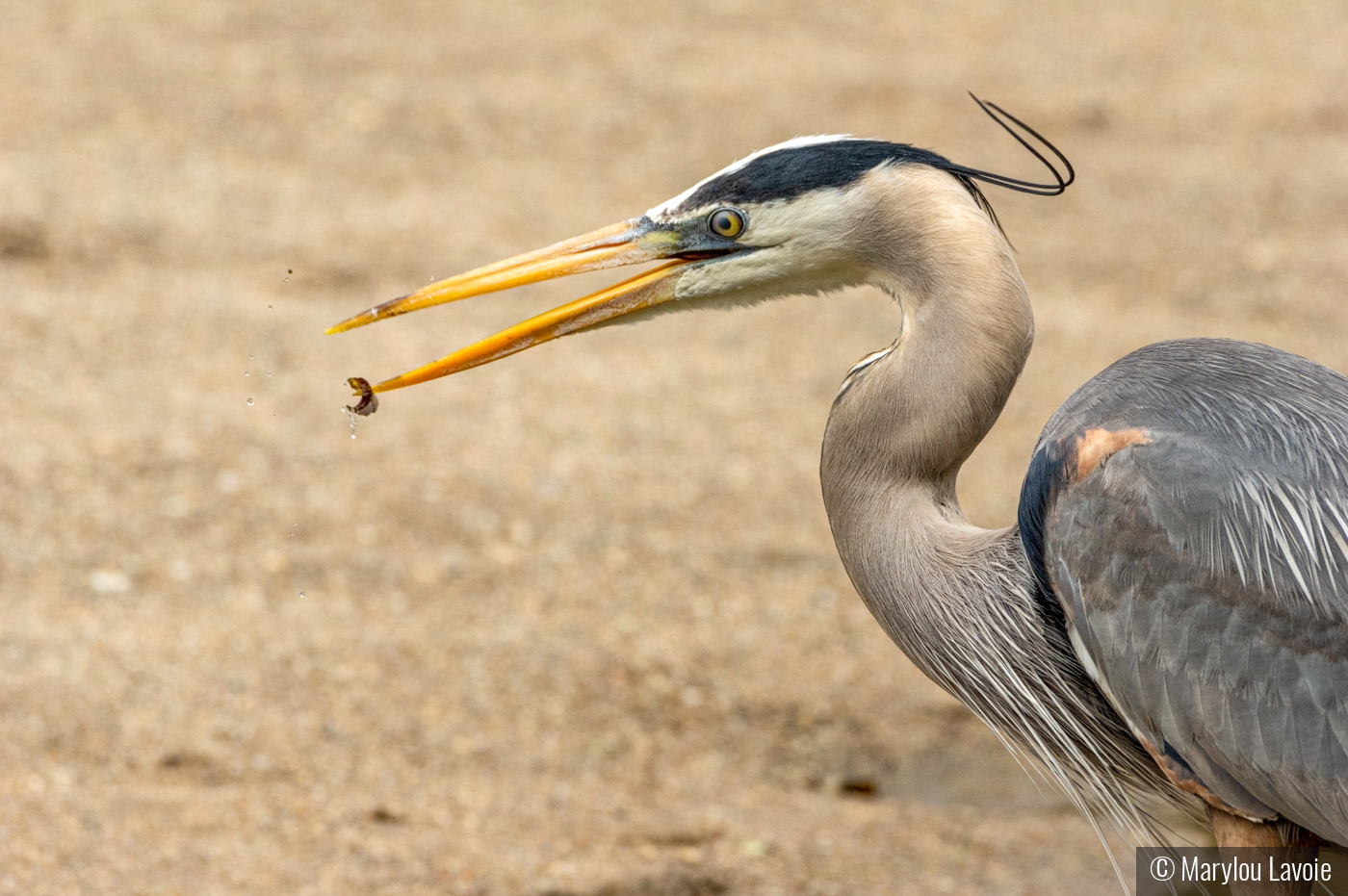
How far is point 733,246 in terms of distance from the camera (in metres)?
2.95

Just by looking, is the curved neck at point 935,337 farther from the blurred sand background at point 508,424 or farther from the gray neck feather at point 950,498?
the blurred sand background at point 508,424

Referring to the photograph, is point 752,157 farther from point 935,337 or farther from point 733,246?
point 935,337

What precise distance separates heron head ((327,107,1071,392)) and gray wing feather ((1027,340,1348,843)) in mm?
608

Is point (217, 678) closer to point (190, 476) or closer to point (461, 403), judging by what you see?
point (190, 476)

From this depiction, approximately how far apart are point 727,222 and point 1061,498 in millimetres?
838

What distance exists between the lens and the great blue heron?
2658mm

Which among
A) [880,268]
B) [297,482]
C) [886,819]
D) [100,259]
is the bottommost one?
[886,819]

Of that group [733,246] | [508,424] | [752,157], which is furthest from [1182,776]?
[508,424]

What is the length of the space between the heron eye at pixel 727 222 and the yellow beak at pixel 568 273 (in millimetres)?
84

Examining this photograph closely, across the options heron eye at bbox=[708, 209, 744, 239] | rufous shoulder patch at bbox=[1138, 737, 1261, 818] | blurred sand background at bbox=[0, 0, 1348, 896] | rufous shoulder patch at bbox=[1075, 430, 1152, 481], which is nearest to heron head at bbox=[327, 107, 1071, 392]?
heron eye at bbox=[708, 209, 744, 239]

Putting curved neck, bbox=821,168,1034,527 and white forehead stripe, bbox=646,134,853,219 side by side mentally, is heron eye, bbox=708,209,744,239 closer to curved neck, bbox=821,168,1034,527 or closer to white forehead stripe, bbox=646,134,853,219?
white forehead stripe, bbox=646,134,853,219

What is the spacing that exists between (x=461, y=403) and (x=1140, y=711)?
163 inches

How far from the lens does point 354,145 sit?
8.54 metres

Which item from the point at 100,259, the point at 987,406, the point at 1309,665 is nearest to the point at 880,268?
the point at 987,406
